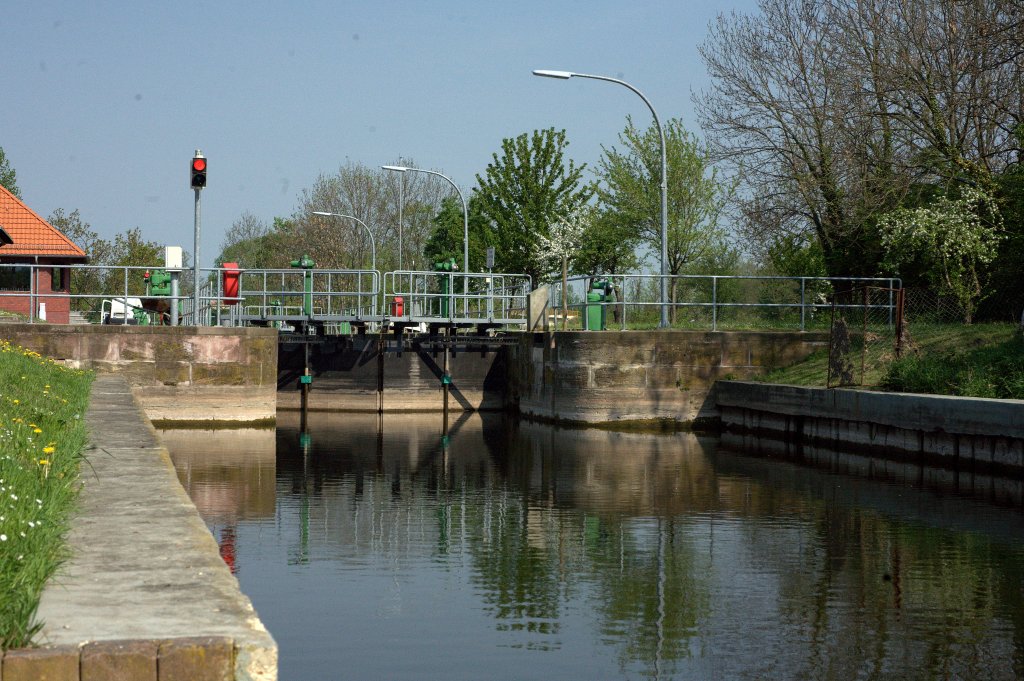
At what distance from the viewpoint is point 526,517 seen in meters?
14.8

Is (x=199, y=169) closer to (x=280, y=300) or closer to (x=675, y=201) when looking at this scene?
(x=280, y=300)

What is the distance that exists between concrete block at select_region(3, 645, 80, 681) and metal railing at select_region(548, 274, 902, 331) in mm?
23371

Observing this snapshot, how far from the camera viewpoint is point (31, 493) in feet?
24.5

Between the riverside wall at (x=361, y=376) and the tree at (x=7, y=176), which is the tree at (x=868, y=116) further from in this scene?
the tree at (x=7, y=176)

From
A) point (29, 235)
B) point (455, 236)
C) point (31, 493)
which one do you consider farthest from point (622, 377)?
point (455, 236)

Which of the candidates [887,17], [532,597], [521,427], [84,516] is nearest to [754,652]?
[532,597]

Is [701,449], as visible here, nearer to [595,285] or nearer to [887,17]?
[595,285]

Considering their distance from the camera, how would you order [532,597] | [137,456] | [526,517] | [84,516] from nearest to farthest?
[84,516]
[532,597]
[137,456]
[526,517]

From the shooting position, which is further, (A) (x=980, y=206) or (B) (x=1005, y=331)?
(A) (x=980, y=206)

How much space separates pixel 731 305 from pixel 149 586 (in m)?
24.6

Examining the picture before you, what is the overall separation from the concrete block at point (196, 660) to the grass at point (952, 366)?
56.8ft

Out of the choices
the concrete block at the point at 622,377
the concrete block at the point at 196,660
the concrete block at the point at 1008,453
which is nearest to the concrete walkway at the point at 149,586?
the concrete block at the point at 196,660

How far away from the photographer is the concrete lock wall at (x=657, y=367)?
28.5 m

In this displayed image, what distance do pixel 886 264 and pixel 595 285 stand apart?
7.24 m
